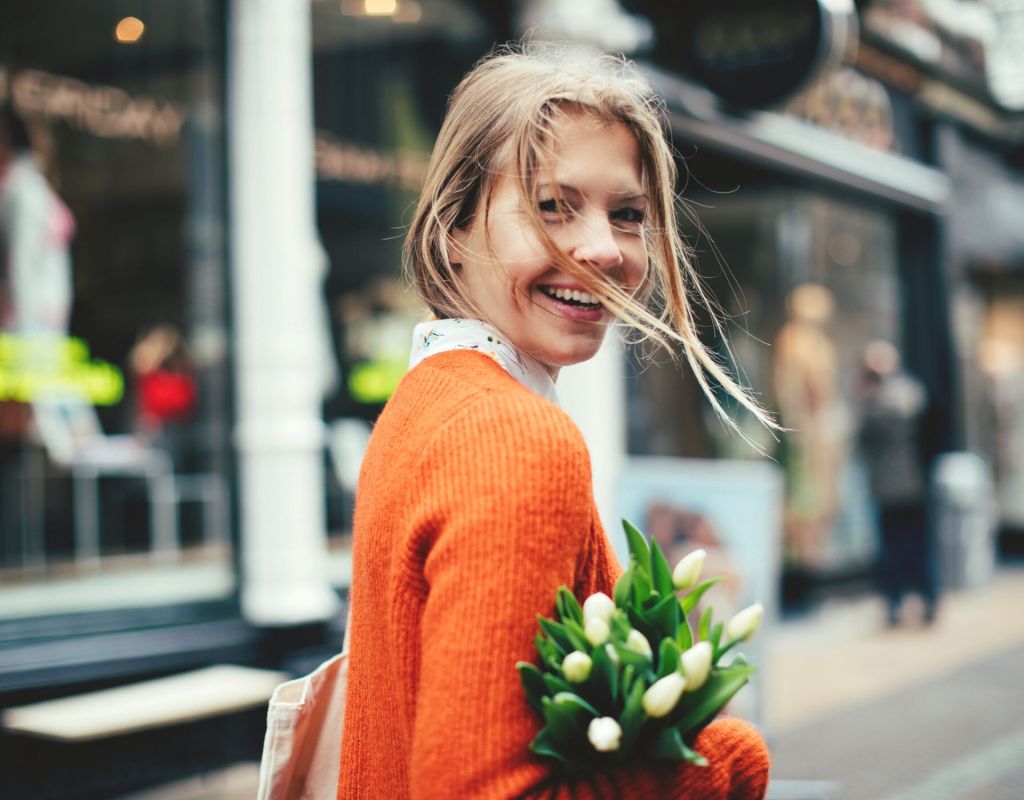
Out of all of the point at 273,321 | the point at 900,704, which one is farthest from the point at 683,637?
the point at 900,704

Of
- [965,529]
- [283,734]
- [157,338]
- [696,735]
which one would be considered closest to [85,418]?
[157,338]

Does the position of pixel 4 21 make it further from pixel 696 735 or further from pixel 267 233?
pixel 696 735

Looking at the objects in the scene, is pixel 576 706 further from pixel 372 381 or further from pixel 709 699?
pixel 372 381

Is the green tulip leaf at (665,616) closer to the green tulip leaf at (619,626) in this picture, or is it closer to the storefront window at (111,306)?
the green tulip leaf at (619,626)

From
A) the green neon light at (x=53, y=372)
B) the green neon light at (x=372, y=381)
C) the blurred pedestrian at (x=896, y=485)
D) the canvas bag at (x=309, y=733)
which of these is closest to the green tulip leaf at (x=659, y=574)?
the canvas bag at (x=309, y=733)

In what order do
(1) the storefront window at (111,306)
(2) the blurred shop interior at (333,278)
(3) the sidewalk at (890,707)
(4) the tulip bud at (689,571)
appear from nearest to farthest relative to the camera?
(4) the tulip bud at (689,571) → (3) the sidewalk at (890,707) → (2) the blurred shop interior at (333,278) → (1) the storefront window at (111,306)

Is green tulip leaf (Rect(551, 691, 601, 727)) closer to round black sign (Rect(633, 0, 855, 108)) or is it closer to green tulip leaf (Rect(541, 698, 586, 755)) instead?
green tulip leaf (Rect(541, 698, 586, 755))

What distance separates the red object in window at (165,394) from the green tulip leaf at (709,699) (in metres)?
7.36

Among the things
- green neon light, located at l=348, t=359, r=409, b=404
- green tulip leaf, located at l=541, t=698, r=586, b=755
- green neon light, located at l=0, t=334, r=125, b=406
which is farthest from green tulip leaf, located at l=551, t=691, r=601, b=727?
green neon light, located at l=348, t=359, r=409, b=404

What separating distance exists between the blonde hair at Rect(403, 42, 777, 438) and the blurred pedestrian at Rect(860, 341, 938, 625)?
304 inches

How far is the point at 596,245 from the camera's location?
1.27m

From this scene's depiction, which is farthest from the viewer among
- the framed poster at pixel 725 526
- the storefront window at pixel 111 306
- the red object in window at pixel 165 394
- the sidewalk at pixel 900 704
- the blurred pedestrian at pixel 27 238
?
the red object in window at pixel 165 394

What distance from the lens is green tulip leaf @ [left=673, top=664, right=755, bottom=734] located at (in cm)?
110

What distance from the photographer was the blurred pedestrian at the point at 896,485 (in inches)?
343
